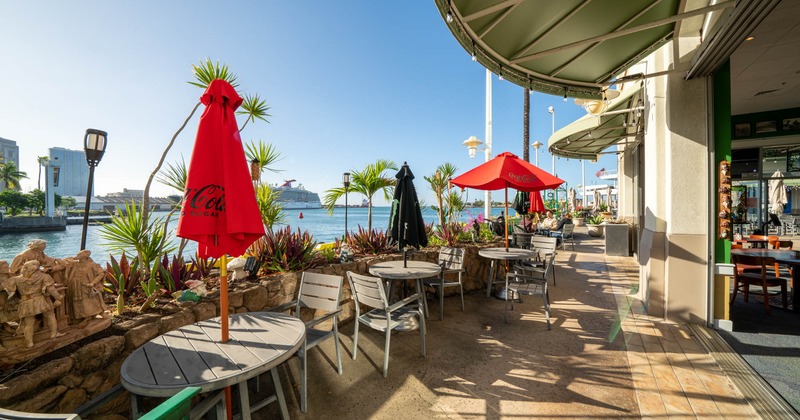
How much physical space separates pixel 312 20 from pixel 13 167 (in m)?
53.7

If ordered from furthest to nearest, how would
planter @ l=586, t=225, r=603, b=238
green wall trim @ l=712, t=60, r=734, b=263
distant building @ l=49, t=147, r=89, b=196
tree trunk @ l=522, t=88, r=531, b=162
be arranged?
1. distant building @ l=49, t=147, r=89, b=196
2. planter @ l=586, t=225, r=603, b=238
3. tree trunk @ l=522, t=88, r=531, b=162
4. green wall trim @ l=712, t=60, r=734, b=263

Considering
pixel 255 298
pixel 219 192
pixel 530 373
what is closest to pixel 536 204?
pixel 530 373

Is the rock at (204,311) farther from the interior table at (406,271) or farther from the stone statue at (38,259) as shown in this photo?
the interior table at (406,271)

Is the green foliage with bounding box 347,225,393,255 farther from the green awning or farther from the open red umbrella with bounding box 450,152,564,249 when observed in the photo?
the green awning

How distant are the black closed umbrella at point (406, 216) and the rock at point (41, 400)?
3118 millimetres

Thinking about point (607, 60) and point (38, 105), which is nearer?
point (607, 60)

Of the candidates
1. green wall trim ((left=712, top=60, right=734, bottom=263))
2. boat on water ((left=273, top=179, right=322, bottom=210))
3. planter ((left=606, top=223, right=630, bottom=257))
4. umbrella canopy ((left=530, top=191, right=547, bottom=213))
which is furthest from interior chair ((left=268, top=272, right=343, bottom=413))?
boat on water ((left=273, top=179, right=322, bottom=210))

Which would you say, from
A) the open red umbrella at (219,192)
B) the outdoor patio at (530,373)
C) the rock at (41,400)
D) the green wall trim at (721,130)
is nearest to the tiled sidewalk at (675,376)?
the outdoor patio at (530,373)

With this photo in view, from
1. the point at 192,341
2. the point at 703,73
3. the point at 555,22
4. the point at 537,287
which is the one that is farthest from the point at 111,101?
the point at 703,73

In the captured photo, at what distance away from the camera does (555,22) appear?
3.16 meters

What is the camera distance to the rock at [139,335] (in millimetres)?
1937

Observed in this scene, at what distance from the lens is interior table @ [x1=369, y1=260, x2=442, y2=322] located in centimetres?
334

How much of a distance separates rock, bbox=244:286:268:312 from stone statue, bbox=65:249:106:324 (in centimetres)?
100

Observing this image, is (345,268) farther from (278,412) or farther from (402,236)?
(278,412)
